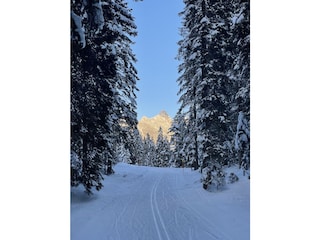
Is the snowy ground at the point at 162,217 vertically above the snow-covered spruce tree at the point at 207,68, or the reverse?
the snow-covered spruce tree at the point at 207,68

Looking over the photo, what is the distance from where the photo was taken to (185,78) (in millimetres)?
13930

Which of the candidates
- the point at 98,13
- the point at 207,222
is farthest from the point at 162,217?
the point at 98,13

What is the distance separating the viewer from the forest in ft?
17.0

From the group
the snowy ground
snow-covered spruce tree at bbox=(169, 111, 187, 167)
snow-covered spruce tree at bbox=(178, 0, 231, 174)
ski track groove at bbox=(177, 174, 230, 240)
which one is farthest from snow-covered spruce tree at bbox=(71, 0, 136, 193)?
snow-covered spruce tree at bbox=(169, 111, 187, 167)

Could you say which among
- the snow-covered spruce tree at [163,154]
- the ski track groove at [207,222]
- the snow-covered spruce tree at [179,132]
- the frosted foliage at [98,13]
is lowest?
the snow-covered spruce tree at [163,154]

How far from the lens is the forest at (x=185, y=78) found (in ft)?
17.0

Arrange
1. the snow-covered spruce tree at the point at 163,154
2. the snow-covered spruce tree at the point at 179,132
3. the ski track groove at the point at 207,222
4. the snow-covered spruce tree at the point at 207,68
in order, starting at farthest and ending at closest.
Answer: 1. the snow-covered spruce tree at the point at 163,154
2. the snow-covered spruce tree at the point at 179,132
3. the snow-covered spruce tree at the point at 207,68
4. the ski track groove at the point at 207,222

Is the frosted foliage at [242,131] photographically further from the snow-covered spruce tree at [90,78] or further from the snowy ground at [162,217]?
Result: the snow-covered spruce tree at [90,78]

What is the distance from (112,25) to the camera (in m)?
8.28

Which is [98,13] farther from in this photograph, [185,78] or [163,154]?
[163,154]

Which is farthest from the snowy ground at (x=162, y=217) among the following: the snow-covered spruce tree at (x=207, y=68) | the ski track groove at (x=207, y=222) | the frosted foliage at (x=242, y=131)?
the snow-covered spruce tree at (x=207, y=68)

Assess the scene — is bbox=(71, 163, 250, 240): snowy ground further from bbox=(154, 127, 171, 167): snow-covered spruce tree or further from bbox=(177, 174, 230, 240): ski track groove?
bbox=(154, 127, 171, 167): snow-covered spruce tree
